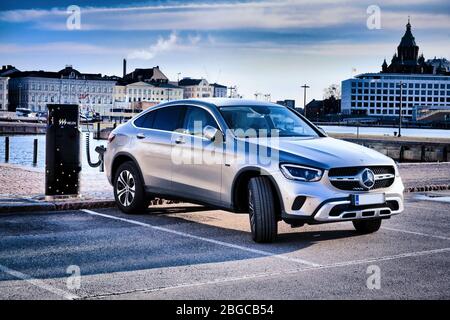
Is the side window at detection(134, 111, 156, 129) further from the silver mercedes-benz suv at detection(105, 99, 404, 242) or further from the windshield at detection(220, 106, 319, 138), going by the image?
the windshield at detection(220, 106, 319, 138)

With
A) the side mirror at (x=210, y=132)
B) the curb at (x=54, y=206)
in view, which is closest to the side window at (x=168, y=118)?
the side mirror at (x=210, y=132)

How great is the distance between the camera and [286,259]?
7984mm

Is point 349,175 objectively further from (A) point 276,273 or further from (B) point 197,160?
(B) point 197,160

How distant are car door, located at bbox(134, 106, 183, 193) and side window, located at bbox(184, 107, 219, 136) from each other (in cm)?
21

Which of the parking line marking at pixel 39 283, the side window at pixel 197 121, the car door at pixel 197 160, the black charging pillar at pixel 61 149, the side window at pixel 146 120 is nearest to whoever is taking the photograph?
the parking line marking at pixel 39 283

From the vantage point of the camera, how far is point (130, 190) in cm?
1136

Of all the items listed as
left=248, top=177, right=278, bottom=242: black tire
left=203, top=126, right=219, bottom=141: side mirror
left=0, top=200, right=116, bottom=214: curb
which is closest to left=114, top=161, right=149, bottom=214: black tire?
left=0, top=200, right=116, bottom=214: curb

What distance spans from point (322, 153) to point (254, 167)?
2.64 ft

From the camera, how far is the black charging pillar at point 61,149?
12.4 meters

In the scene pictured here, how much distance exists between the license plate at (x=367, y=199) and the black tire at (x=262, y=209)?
0.94 metres

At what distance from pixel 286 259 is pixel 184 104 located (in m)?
3.45

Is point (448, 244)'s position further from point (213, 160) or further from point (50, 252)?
point (50, 252)

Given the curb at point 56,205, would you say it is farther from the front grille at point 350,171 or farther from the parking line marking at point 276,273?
the parking line marking at point 276,273
